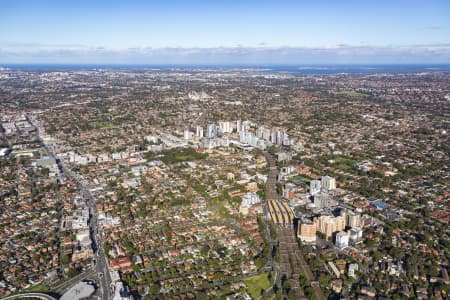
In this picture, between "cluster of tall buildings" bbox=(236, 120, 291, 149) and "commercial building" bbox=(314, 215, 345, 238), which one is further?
"cluster of tall buildings" bbox=(236, 120, 291, 149)

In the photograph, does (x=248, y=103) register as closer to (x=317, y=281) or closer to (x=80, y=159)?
(x=80, y=159)

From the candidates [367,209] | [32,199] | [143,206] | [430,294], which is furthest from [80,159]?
[430,294]

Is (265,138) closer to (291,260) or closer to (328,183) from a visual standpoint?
(328,183)

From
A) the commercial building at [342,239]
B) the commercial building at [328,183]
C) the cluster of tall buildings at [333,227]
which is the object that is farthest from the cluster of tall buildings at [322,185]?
the commercial building at [342,239]

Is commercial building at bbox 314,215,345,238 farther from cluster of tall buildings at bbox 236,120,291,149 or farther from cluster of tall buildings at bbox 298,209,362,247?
cluster of tall buildings at bbox 236,120,291,149

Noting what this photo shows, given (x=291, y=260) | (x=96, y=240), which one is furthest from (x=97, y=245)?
(x=291, y=260)

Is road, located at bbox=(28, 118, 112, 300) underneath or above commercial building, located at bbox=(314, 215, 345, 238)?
underneath

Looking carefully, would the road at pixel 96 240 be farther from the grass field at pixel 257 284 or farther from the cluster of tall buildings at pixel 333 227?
the cluster of tall buildings at pixel 333 227

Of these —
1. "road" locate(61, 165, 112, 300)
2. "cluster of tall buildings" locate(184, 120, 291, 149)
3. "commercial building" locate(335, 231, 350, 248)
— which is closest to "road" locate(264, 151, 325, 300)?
"commercial building" locate(335, 231, 350, 248)
